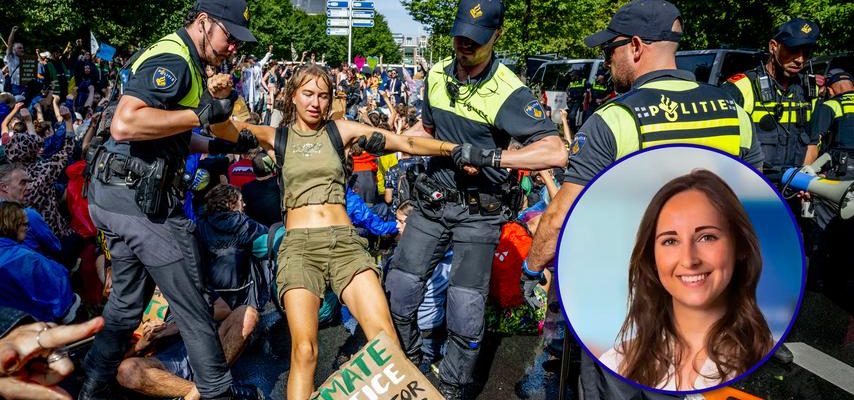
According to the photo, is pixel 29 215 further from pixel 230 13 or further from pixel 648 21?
pixel 648 21

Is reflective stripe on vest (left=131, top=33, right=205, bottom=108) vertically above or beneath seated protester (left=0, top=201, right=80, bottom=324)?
above

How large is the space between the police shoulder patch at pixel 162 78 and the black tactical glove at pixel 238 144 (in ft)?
1.84

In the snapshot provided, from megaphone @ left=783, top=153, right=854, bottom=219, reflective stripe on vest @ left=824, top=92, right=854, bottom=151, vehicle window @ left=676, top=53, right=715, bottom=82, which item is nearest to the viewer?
megaphone @ left=783, top=153, right=854, bottom=219

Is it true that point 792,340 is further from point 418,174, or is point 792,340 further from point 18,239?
point 18,239

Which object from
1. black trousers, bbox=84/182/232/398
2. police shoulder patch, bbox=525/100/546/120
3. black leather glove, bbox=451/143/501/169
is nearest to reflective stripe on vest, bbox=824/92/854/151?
police shoulder patch, bbox=525/100/546/120

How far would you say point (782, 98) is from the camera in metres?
5.00

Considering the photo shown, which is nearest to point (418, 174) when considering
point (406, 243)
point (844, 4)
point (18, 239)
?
point (406, 243)

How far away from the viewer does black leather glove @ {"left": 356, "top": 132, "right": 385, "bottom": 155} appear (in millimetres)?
3594

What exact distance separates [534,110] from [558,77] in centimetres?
1443

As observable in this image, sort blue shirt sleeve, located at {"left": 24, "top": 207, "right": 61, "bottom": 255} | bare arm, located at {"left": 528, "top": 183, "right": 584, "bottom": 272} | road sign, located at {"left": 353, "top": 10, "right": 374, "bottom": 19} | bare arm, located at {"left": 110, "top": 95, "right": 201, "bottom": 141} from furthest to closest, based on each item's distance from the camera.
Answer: road sign, located at {"left": 353, "top": 10, "right": 374, "bottom": 19} → blue shirt sleeve, located at {"left": 24, "top": 207, "right": 61, "bottom": 255} → bare arm, located at {"left": 110, "top": 95, "right": 201, "bottom": 141} → bare arm, located at {"left": 528, "top": 183, "right": 584, "bottom": 272}

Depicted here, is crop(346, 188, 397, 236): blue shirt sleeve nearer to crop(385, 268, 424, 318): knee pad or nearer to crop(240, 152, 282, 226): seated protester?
crop(240, 152, 282, 226): seated protester

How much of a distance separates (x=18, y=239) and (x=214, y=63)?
5.73ft

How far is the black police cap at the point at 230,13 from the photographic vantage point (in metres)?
3.26

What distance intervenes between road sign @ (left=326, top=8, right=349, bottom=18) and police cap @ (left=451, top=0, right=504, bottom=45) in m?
26.3
